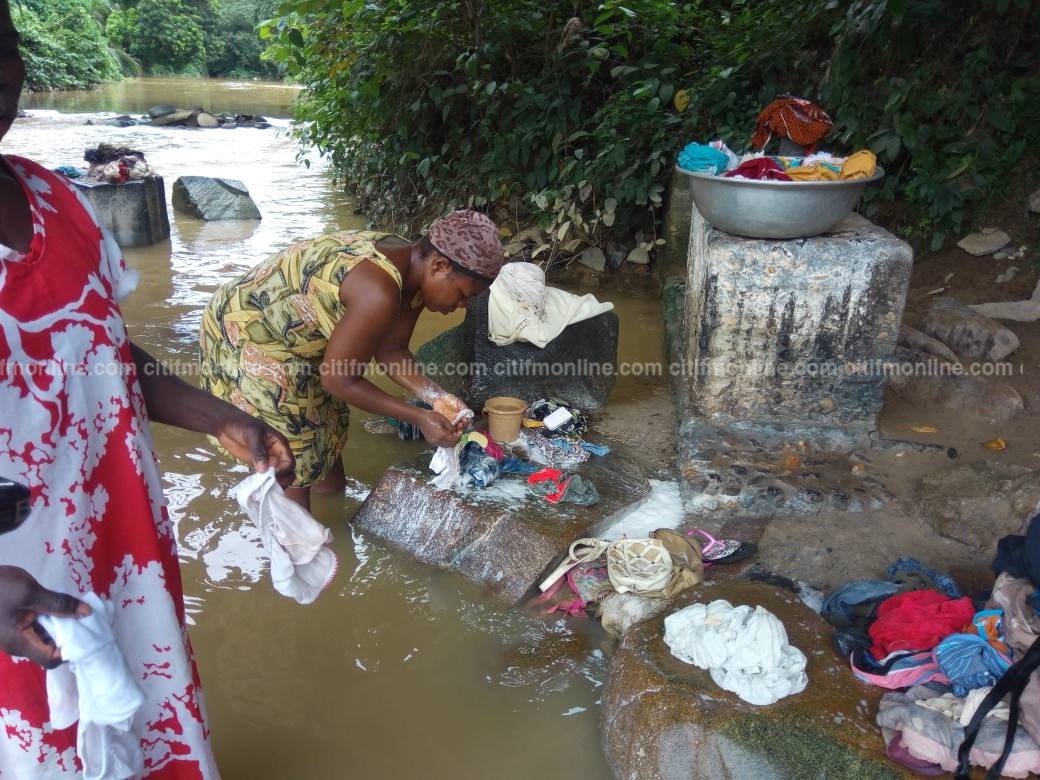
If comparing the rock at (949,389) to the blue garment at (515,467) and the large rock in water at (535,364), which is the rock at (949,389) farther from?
the blue garment at (515,467)

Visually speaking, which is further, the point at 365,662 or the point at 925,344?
the point at 925,344

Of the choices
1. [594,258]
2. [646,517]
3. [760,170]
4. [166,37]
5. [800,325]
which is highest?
[166,37]

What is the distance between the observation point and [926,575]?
2.70m

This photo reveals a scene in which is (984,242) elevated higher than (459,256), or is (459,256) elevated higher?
(459,256)

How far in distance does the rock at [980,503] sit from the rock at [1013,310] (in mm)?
1735

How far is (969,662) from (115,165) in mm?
7826

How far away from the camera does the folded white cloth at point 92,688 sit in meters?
1.11

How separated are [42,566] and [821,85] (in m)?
5.38

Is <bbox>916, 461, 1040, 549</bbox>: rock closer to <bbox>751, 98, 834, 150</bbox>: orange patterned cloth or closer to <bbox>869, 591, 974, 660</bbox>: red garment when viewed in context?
<bbox>869, 591, 974, 660</bbox>: red garment

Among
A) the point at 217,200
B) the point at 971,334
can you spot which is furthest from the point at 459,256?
the point at 217,200

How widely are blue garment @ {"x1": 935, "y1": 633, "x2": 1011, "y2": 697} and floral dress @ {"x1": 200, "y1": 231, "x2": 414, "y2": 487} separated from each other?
1890 millimetres

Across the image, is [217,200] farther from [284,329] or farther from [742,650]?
[742,650]

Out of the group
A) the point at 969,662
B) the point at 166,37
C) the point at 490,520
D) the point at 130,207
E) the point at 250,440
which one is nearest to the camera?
the point at 250,440

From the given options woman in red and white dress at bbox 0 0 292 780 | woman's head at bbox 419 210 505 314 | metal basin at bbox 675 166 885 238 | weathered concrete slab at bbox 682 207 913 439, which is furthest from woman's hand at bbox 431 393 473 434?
woman in red and white dress at bbox 0 0 292 780
